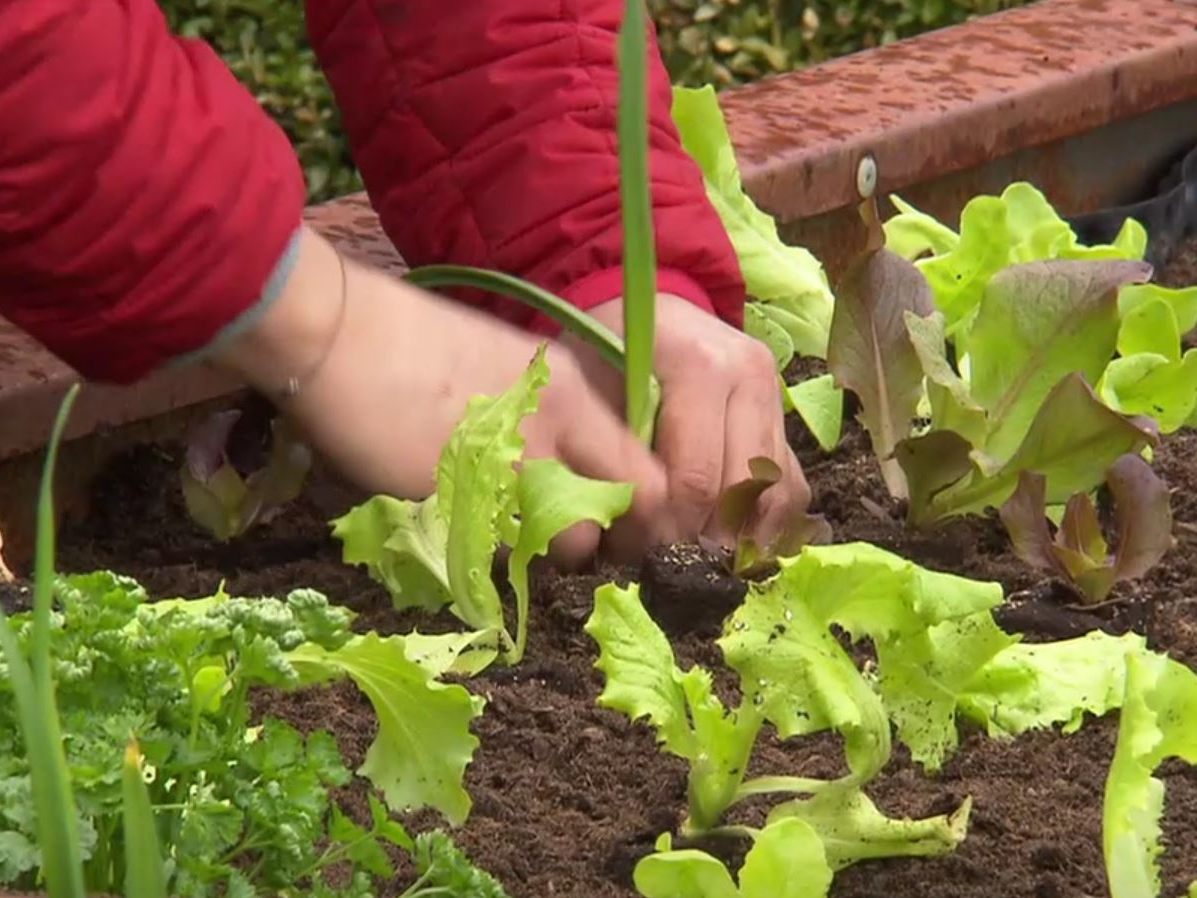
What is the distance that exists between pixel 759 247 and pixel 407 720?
869 mm

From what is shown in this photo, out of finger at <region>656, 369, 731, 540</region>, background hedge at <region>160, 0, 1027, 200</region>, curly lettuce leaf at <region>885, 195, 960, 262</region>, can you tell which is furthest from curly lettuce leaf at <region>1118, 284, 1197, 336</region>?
background hedge at <region>160, 0, 1027, 200</region>

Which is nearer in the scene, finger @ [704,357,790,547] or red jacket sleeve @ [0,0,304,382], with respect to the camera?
red jacket sleeve @ [0,0,304,382]

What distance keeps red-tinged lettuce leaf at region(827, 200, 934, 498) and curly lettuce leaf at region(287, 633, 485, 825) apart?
59 cm

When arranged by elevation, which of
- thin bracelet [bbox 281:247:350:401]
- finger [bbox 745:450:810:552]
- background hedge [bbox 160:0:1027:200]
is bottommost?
background hedge [bbox 160:0:1027:200]

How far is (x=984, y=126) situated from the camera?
7.32 ft

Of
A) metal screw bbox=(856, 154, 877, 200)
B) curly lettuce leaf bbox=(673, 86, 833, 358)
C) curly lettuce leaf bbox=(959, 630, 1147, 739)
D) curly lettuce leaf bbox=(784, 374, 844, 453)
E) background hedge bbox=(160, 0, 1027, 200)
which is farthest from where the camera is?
background hedge bbox=(160, 0, 1027, 200)

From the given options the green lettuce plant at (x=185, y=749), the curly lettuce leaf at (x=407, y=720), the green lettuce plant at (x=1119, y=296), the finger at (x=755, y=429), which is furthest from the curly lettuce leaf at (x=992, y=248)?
the green lettuce plant at (x=185, y=749)

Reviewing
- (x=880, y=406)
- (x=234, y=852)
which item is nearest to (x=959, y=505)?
(x=880, y=406)

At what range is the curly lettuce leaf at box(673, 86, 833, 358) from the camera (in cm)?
190

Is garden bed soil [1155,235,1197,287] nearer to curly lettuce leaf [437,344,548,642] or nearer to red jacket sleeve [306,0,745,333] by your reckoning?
red jacket sleeve [306,0,745,333]

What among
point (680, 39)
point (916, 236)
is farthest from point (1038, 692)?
point (680, 39)

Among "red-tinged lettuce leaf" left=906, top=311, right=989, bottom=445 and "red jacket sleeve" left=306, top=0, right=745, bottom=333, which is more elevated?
"red jacket sleeve" left=306, top=0, right=745, bottom=333

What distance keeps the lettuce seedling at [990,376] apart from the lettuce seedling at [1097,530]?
45 millimetres

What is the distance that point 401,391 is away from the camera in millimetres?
1539
